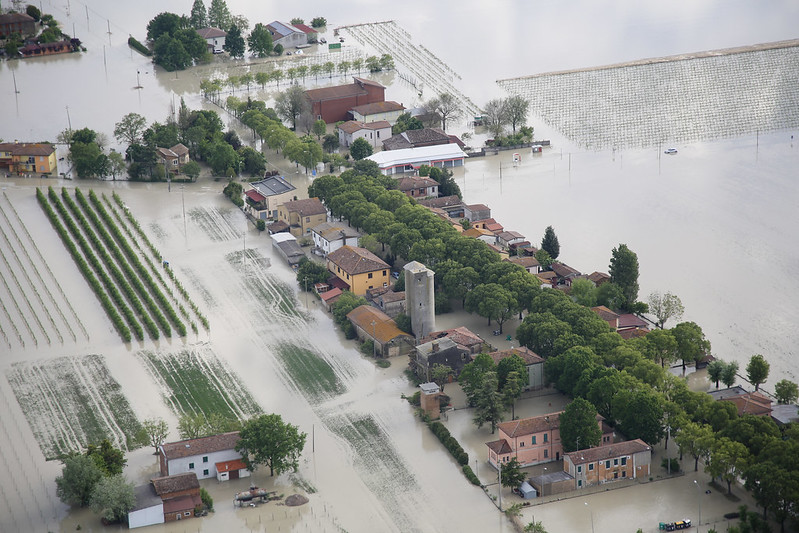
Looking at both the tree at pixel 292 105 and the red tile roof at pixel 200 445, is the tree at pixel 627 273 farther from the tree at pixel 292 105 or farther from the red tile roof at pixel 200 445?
the tree at pixel 292 105

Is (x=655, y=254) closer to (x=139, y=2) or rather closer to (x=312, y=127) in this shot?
(x=312, y=127)

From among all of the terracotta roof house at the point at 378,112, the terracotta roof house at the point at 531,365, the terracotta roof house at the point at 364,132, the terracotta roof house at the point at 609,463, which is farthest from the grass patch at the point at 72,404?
the terracotta roof house at the point at 378,112

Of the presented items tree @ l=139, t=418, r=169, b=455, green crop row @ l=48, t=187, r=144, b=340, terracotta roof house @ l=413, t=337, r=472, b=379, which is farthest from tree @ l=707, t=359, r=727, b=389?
green crop row @ l=48, t=187, r=144, b=340

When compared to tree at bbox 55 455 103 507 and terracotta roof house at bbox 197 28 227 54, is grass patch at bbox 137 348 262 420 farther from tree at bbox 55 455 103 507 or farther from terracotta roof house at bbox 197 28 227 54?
terracotta roof house at bbox 197 28 227 54

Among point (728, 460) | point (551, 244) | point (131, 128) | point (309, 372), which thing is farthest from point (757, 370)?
point (131, 128)

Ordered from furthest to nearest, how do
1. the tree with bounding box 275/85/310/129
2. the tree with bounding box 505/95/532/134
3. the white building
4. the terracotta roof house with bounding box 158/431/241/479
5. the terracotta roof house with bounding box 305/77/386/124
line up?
1. the terracotta roof house with bounding box 305/77/386/124
2. the tree with bounding box 275/85/310/129
3. the tree with bounding box 505/95/532/134
4. the white building
5. the terracotta roof house with bounding box 158/431/241/479

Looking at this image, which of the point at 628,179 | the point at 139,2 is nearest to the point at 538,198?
the point at 628,179
